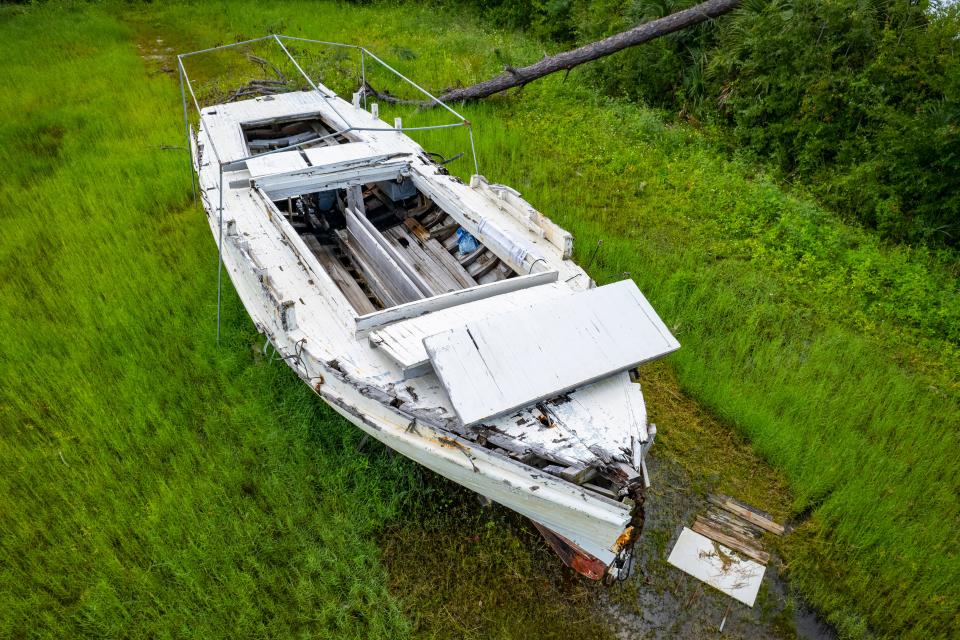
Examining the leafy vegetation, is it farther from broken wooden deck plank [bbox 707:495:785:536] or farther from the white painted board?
the white painted board

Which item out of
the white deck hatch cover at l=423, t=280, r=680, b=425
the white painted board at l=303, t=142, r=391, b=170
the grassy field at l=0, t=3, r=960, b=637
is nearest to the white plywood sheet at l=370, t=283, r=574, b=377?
the white deck hatch cover at l=423, t=280, r=680, b=425

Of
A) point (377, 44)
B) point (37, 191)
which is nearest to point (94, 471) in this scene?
point (37, 191)

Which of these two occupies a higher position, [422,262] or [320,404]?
[422,262]

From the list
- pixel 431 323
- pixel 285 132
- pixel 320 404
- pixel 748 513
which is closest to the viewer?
pixel 431 323

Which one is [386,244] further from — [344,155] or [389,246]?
[344,155]

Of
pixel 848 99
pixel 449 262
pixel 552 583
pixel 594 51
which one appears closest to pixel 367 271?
pixel 449 262

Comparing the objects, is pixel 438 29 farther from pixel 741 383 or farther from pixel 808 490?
pixel 808 490

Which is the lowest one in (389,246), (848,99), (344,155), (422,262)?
(422,262)
